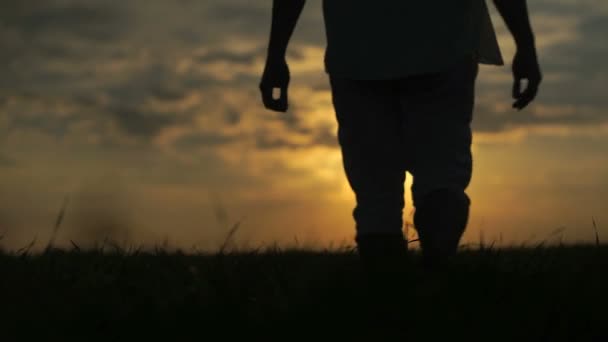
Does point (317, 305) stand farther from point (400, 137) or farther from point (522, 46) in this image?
point (522, 46)

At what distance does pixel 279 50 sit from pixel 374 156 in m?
0.83

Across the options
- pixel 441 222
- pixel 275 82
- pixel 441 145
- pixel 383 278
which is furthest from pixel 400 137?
pixel 383 278

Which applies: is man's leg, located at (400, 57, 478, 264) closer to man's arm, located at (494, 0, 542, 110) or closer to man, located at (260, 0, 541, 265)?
man, located at (260, 0, 541, 265)

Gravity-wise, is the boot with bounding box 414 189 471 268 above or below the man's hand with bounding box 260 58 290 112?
below

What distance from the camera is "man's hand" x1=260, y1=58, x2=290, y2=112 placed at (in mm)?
5133

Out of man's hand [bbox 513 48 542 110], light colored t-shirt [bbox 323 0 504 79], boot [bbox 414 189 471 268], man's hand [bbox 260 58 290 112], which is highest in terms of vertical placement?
light colored t-shirt [bbox 323 0 504 79]

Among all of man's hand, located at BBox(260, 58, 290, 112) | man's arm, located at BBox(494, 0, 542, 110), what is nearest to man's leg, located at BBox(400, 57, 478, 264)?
man's arm, located at BBox(494, 0, 542, 110)

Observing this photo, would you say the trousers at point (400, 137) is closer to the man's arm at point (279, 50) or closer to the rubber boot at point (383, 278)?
the rubber boot at point (383, 278)

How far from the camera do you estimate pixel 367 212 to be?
4.80m

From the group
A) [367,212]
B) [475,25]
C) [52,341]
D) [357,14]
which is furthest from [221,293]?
[475,25]

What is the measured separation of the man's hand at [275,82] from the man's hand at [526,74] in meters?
1.22

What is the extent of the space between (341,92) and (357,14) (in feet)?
1.33

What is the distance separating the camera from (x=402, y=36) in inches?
180

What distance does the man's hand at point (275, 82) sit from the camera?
5.13 meters
